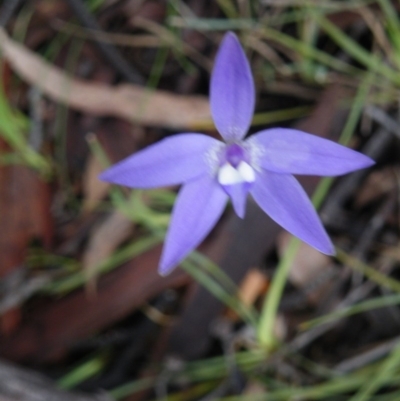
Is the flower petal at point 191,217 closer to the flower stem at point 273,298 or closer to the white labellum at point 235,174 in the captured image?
the white labellum at point 235,174

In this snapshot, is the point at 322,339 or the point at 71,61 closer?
the point at 322,339

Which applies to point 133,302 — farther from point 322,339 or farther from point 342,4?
point 342,4

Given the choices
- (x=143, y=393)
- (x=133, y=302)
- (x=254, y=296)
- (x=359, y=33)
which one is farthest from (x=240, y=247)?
(x=359, y=33)

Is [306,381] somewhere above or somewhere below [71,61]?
below

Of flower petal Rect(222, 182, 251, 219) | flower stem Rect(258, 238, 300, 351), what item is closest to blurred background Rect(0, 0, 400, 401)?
flower stem Rect(258, 238, 300, 351)

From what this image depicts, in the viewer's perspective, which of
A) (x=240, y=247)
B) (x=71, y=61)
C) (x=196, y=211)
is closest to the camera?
(x=196, y=211)
